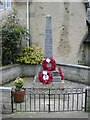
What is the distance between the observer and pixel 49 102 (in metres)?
8.72

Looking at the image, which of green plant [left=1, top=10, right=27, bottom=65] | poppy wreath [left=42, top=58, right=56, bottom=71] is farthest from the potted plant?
green plant [left=1, top=10, right=27, bottom=65]

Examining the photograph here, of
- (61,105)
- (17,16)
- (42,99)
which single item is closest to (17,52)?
(17,16)

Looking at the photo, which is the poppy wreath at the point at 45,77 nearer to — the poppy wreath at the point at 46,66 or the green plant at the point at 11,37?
the poppy wreath at the point at 46,66

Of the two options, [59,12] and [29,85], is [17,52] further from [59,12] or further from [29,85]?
[59,12]

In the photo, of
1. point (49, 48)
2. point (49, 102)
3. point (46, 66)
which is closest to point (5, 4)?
point (49, 48)

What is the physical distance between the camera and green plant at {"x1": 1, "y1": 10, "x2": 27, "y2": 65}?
12.8 meters

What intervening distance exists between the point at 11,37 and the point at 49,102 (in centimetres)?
507

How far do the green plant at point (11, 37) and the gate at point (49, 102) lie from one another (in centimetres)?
324

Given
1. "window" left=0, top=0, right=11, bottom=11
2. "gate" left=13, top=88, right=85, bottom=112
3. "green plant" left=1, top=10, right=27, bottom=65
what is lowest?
"gate" left=13, top=88, right=85, bottom=112

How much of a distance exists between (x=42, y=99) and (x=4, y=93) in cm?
202

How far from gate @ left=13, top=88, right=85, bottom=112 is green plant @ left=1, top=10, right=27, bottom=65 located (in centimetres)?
324

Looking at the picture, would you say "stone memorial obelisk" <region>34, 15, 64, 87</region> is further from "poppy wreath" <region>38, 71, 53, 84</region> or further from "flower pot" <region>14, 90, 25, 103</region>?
"flower pot" <region>14, 90, 25, 103</region>

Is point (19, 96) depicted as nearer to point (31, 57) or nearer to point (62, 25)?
point (31, 57)

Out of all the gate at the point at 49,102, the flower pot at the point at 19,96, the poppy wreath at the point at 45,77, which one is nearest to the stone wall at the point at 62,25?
the poppy wreath at the point at 45,77
